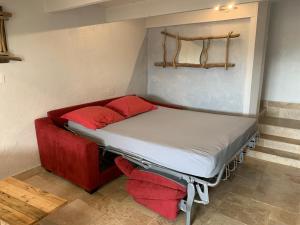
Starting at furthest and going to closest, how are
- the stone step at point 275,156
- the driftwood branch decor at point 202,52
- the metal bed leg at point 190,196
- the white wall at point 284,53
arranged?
the white wall at point 284,53 → the driftwood branch decor at point 202,52 → the stone step at point 275,156 → the metal bed leg at point 190,196

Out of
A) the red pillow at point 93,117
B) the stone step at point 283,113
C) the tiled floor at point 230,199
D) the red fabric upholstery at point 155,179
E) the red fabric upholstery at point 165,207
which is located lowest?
the tiled floor at point 230,199

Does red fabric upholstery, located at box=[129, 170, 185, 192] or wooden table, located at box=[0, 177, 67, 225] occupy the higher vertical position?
wooden table, located at box=[0, 177, 67, 225]

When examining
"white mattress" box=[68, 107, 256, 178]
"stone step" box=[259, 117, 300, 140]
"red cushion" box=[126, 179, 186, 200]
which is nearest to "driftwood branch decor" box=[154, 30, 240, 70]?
"white mattress" box=[68, 107, 256, 178]

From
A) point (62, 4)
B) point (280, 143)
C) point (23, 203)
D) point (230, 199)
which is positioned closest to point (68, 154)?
point (23, 203)

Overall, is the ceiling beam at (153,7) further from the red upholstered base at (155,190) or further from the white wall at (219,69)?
the red upholstered base at (155,190)

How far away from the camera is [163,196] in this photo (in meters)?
2.03

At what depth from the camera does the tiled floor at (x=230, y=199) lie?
2.09 m

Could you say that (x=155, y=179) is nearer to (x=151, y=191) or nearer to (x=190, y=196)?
(x=151, y=191)

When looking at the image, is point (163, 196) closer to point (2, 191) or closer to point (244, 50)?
point (2, 191)

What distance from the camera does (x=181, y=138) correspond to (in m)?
2.37

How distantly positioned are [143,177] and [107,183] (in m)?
0.68

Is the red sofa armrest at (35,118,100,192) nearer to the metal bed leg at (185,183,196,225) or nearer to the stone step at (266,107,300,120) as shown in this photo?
the metal bed leg at (185,183,196,225)

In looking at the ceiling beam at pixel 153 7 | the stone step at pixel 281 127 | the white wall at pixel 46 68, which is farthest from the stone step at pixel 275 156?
the white wall at pixel 46 68

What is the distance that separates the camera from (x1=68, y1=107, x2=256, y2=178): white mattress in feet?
6.47
